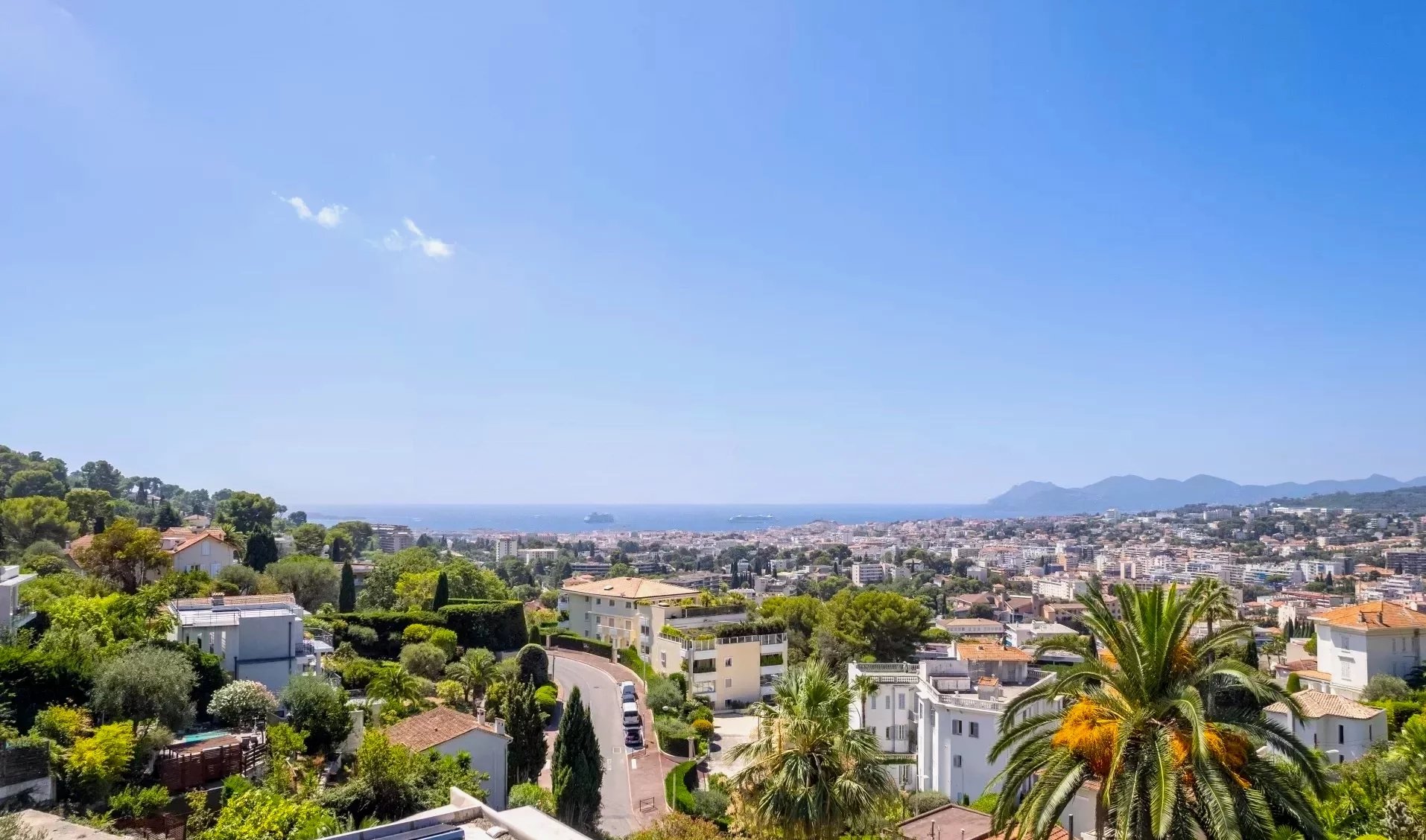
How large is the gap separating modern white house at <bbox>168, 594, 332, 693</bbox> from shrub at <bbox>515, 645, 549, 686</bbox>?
1245 cm

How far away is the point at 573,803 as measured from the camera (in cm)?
2364

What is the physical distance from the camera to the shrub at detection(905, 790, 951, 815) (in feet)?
92.8

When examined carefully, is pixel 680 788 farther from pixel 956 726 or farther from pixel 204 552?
pixel 204 552

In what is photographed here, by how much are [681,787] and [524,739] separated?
18.9ft

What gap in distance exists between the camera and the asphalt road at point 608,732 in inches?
1041

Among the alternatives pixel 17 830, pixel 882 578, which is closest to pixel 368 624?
pixel 17 830

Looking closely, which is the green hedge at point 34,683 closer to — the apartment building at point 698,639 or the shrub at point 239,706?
the shrub at point 239,706

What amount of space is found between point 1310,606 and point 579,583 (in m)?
100

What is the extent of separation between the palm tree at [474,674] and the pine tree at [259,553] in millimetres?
24572

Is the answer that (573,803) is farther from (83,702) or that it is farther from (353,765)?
(83,702)

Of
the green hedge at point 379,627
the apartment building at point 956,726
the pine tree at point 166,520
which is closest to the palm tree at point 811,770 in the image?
the apartment building at point 956,726

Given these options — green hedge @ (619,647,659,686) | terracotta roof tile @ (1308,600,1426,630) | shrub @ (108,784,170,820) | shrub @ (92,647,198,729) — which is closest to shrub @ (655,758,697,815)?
shrub @ (108,784,170,820)

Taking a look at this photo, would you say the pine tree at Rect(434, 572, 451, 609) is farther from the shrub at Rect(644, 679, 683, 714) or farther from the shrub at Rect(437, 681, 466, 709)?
the shrub at Rect(644, 679, 683, 714)

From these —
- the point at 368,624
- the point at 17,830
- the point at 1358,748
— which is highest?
the point at 17,830
